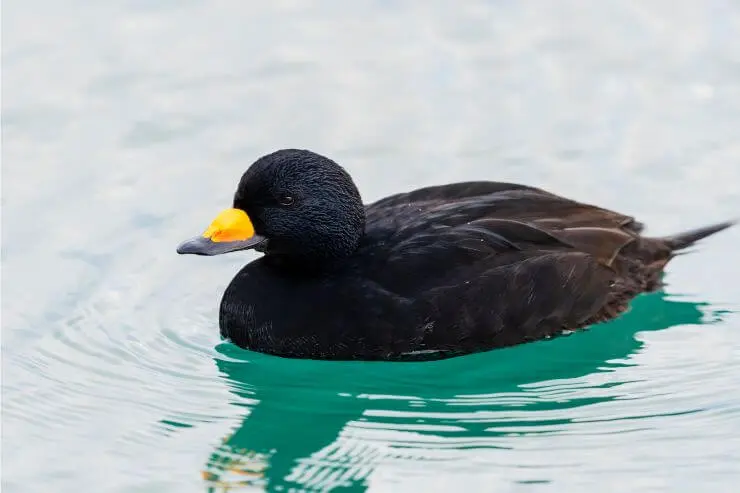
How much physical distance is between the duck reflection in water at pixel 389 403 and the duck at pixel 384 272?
0.11 m

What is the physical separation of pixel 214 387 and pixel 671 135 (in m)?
4.18

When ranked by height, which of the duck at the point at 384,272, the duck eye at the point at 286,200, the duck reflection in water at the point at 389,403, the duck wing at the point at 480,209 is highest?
the duck wing at the point at 480,209

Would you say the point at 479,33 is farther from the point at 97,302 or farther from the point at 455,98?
the point at 97,302

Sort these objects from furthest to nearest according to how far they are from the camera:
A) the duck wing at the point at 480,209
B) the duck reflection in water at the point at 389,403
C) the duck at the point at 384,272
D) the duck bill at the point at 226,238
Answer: the duck wing at the point at 480,209, the duck at the point at 384,272, the duck bill at the point at 226,238, the duck reflection in water at the point at 389,403

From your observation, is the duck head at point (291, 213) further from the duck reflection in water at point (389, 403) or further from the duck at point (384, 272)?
the duck reflection in water at point (389, 403)

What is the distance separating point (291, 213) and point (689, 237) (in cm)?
262

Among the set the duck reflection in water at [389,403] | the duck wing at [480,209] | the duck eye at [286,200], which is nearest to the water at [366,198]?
the duck reflection in water at [389,403]

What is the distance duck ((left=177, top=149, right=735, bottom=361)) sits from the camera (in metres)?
9.49

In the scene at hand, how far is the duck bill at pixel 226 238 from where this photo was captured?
9.37m

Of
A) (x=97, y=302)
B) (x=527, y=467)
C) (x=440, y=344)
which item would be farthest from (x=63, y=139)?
(x=527, y=467)

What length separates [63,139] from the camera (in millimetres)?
11836

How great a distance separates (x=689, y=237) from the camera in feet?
34.8

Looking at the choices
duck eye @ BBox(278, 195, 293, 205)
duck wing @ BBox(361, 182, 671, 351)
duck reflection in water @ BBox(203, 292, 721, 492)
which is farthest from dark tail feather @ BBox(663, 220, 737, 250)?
duck eye @ BBox(278, 195, 293, 205)

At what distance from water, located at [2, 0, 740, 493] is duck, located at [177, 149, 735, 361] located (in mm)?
154
